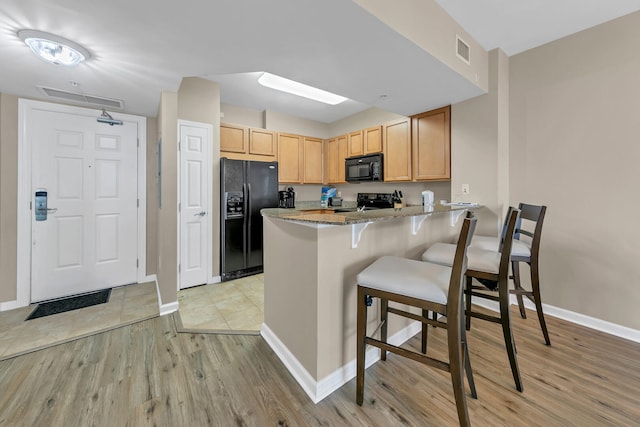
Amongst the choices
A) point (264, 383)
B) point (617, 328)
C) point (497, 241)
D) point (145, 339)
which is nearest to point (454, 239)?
point (497, 241)

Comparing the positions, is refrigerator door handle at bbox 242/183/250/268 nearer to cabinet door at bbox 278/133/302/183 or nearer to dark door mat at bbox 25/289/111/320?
cabinet door at bbox 278/133/302/183

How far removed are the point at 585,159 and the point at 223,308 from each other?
371 cm

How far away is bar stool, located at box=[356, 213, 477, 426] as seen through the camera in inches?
45.1

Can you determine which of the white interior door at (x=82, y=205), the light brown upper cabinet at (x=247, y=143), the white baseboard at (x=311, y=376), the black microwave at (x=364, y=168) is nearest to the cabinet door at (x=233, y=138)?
the light brown upper cabinet at (x=247, y=143)

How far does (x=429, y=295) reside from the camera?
120 centimetres

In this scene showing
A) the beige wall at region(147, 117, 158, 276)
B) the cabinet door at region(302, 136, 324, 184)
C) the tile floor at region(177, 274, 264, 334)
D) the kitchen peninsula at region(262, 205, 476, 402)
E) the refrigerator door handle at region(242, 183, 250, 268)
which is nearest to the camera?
the kitchen peninsula at region(262, 205, 476, 402)

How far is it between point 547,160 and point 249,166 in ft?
11.1

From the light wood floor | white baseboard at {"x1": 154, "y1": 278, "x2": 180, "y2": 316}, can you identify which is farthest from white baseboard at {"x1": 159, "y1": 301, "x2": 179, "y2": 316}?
the light wood floor

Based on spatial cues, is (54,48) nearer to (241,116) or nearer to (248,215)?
(248,215)

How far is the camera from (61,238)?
2799mm

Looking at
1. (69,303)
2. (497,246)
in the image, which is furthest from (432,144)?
(69,303)

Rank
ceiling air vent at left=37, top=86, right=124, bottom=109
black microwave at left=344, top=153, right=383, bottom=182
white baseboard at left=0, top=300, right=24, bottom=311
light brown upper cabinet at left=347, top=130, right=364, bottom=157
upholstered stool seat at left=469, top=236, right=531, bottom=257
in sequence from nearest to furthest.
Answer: upholstered stool seat at left=469, top=236, right=531, bottom=257 < ceiling air vent at left=37, top=86, right=124, bottom=109 < white baseboard at left=0, top=300, right=24, bottom=311 < black microwave at left=344, top=153, right=383, bottom=182 < light brown upper cabinet at left=347, top=130, right=364, bottom=157

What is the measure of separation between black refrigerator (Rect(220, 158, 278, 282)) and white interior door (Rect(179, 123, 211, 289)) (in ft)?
0.63

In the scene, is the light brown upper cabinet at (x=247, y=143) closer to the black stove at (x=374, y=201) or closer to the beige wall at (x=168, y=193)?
the beige wall at (x=168, y=193)
